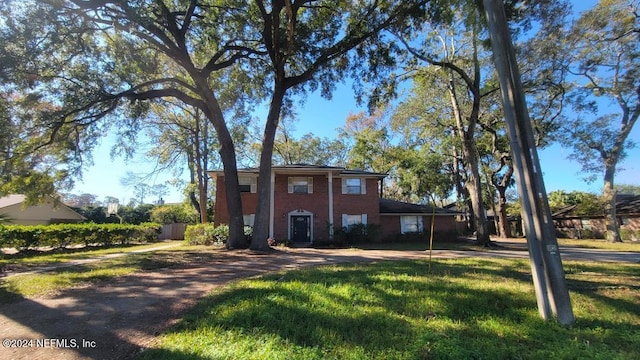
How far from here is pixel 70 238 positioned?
18.1 m

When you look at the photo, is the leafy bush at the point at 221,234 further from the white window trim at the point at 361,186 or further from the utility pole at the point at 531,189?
the utility pole at the point at 531,189

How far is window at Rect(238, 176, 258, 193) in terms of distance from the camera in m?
21.9

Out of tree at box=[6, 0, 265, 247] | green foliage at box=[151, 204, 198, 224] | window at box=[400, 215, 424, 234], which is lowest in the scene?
window at box=[400, 215, 424, 234]

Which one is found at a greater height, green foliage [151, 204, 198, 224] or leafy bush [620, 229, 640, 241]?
green foliage [151, 204, 198, 224]

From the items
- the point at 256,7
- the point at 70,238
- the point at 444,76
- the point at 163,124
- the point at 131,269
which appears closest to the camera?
the point at 131,269

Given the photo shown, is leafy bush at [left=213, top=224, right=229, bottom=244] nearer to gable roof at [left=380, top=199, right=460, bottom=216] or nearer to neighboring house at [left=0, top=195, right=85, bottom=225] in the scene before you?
gable roof at [left=380, top=199, right=460, bottom=216]

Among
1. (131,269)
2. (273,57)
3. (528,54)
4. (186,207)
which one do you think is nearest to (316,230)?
(273,57)

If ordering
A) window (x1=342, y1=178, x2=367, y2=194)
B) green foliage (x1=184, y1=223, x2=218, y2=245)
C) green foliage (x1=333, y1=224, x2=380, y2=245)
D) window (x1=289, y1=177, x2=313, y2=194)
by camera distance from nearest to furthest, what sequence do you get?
green foliage (x1=184, y1=223, x2=218, y2=245), green foliage (x1=333, y1=224, x2=380, y2=245), window (x1=289, y1=177, x2=313, y2=194), window (x1=342, y1=178, x2=367, y2=194)

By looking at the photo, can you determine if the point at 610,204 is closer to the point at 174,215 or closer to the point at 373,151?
the point at 373,151

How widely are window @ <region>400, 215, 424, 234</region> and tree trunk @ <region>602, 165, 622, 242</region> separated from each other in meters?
15.1

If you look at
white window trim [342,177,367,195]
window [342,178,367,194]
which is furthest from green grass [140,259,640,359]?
window [342,178,367,194]

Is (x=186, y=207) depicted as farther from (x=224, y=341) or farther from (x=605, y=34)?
(x=605, y=34)

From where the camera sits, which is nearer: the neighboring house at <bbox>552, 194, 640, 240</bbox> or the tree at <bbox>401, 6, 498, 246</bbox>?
the tree at <bbox>401, 6, 498, 246</bbox>

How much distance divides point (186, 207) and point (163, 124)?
1212 centimetres
